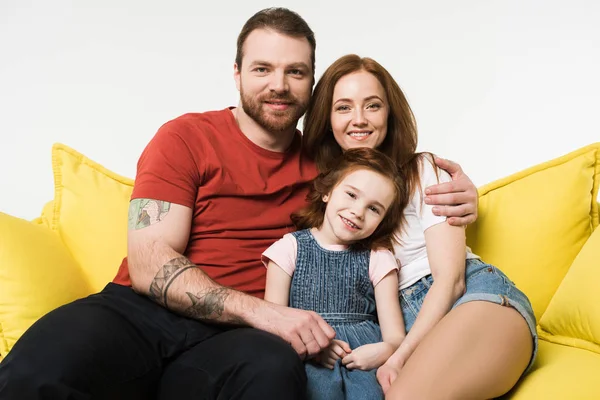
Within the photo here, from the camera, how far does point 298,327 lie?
1.92 meters

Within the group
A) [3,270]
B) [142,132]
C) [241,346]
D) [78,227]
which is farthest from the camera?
[142,132]

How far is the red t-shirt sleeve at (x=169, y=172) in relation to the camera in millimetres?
2203

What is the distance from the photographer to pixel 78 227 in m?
2.63

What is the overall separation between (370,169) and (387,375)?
2.02ft

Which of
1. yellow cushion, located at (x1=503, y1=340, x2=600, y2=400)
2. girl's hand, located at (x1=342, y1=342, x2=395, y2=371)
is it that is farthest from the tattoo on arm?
yellow cushion, located at (x1=503, y1=340, x2=600, y2=400)

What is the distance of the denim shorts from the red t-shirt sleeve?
29.3 inches

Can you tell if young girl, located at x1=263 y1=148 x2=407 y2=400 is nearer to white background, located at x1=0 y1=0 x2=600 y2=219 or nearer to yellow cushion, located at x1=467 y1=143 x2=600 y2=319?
yellow cushion, located at x1=467 y1=143 x2=600 y2=319

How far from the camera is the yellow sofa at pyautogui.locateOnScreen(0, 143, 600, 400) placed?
233 centimetres

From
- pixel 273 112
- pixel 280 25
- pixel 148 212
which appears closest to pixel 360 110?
pixel 273 112

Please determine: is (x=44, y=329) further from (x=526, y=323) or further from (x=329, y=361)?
(x=526, y=323)

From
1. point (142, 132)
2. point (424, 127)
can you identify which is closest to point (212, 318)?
point (142, 132)

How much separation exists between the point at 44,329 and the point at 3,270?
56 centimetres

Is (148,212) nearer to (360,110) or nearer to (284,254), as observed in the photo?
(284,254)

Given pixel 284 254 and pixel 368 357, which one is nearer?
pixel 368 357
